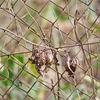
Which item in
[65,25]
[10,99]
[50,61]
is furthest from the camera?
[65,25]

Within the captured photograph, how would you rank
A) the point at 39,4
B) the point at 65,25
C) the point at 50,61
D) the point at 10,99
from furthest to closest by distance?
the point at 65,25, the point at 39,4, the point at 10,99, the point at 50,61

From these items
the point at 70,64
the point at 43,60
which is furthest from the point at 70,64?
the point at 43,60

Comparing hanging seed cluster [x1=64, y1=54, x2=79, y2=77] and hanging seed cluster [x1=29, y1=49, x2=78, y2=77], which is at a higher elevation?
hanging seed cluster [x1=64, y1=54, x2=79, y2=77]

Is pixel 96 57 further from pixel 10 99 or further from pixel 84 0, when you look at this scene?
pixel 10 99

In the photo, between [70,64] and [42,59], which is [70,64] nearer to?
[70,64]

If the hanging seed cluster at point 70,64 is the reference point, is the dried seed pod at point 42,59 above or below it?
below

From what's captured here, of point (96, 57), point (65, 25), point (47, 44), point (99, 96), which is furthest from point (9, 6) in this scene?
point (65, 25)

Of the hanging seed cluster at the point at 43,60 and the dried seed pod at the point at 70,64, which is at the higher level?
the dried seed pod at the point at 70,64

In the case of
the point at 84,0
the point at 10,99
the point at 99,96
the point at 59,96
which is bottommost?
the point at 10,99

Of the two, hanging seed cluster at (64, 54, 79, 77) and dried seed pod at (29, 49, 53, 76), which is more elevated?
hanging seed cluster at (64, 54, 79, 77)

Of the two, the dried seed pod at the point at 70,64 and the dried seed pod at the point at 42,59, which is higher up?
the dried seed pod at the point at 70,64

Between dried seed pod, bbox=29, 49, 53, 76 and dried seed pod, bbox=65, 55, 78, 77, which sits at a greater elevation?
dried seed pod, bbox=65, 55, 78, 77
